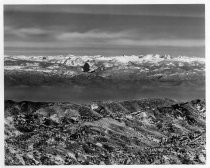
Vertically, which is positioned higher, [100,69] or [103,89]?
[100,69]

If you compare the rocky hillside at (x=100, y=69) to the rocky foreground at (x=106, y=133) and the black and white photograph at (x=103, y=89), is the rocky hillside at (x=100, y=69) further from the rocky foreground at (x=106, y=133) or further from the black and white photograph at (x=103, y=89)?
the rocky foreground at (x=106, y=133)

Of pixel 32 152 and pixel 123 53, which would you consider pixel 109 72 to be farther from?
pixel 32 152

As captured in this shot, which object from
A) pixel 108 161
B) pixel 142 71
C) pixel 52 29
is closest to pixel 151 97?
pixel 142 71

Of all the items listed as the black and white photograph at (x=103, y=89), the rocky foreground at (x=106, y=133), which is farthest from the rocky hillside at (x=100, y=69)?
the rocky foreground at (x=106, y=133)

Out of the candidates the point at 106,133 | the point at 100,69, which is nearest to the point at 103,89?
the point at 100,69

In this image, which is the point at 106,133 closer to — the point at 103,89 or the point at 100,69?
the point at 103,89

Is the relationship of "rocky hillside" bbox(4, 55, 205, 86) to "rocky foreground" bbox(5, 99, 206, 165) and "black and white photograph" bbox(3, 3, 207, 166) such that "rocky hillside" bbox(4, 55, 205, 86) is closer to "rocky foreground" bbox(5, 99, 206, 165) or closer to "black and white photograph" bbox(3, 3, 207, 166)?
"black and white photograph" bbox(3, 3, 207, 166)

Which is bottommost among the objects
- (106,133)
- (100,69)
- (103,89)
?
(106,133)
